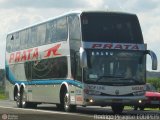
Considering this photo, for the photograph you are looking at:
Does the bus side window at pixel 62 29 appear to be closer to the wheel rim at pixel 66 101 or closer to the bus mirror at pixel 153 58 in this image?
the wheel rim at pixel 66 101

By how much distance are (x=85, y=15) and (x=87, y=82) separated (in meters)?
2.77

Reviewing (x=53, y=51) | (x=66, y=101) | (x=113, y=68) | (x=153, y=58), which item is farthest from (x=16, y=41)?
(x=153, y=58)

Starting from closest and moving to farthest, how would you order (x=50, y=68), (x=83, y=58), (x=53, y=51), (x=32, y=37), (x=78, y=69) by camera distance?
(x=83, y=58), (x=78, y=69), (x=53, y=51), (x=50, y=68), (x=32, y=37)

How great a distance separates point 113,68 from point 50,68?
5098 mm

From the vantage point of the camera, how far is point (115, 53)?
2406 cm

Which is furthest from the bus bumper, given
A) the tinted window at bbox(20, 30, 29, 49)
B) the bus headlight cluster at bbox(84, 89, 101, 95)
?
the tinted window at bbox(20, 30, 29, 49)

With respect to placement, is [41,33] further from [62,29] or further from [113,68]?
[113,68]

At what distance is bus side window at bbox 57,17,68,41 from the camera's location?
25984mm

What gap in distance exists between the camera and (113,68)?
23734 mm

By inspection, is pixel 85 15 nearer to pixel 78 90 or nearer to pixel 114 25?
pixel 114 25

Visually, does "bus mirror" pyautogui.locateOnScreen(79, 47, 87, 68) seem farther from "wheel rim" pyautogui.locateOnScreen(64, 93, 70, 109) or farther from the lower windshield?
"wheel rim" pyautogui.locateOnScreen(64, 93, 70, 109)

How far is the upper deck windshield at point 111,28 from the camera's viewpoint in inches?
952

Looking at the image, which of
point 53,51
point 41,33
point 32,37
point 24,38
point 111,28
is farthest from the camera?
point 24,38

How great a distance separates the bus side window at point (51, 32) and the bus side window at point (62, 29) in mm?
485
